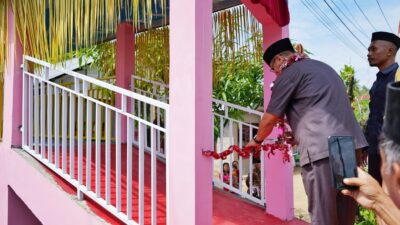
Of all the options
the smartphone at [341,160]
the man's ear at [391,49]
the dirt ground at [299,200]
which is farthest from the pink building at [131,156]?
the dirt ground at [299,200]

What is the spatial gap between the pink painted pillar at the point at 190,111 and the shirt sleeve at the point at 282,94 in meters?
0.48

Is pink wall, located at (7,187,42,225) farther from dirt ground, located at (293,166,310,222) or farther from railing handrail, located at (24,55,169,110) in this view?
dirt ground, located at (293,166,310,222)

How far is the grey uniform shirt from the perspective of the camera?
2.53m

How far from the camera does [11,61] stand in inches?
196

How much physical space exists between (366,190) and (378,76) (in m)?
2.33

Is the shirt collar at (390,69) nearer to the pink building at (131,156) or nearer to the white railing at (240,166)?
the pink building at (131,156)

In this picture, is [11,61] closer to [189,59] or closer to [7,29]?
[7,29]

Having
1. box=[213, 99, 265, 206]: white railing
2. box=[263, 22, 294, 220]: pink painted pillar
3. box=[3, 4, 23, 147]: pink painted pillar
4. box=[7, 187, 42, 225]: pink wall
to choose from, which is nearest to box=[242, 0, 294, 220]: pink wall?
box=[263, 22, 294, 220]: pink painted pillar

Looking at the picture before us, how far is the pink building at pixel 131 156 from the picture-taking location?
2.89 m

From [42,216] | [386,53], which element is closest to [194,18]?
[386,53]

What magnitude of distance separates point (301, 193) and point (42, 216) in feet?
35.0

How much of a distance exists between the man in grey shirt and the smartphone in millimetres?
1187

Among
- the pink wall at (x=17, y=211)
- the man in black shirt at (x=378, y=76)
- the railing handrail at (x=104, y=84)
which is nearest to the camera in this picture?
the railing handrail at (x=104, y=84)

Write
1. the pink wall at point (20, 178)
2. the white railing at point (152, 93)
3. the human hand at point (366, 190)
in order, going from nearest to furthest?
the human hand at point (366, 190) → the pink wall at point (20, 178) → the white railing at point (152, 93)
